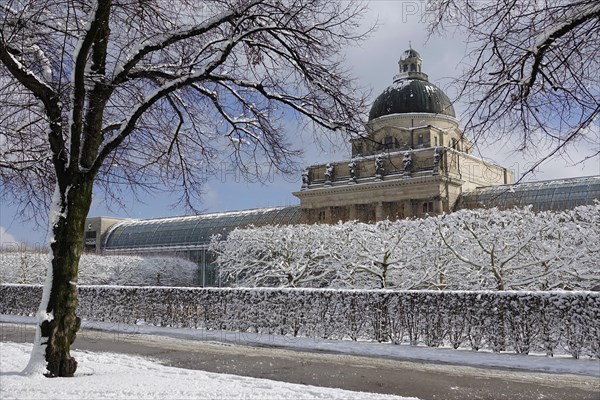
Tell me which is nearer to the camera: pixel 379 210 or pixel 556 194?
pixel 556 194

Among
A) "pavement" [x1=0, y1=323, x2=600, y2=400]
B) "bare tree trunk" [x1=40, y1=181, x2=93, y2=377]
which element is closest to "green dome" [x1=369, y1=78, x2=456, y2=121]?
"pavement" [x1=0, y1=323, x2=600, y2=400]

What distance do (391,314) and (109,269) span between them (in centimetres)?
3236

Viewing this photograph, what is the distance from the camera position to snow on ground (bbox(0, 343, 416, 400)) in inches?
292

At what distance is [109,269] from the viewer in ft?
144

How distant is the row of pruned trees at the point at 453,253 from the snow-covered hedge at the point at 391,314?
560 cm

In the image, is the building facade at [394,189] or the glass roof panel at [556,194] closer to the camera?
the glass roof panel at [556,194]

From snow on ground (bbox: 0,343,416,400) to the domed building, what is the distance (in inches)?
1763

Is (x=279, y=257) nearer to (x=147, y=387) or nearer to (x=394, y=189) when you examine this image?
(x=147, y=387)

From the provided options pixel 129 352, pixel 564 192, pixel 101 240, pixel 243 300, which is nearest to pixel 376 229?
pixel 243 300

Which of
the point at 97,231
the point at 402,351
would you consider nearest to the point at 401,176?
the point at 97,231

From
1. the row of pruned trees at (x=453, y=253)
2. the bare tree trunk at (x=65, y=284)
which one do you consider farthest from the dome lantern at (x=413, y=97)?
the bare tree trunk at (x=65, y=284)

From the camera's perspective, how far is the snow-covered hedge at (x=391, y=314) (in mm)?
13094

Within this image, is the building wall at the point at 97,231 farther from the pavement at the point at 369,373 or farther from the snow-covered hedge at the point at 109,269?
the pavement at the point at 369,373

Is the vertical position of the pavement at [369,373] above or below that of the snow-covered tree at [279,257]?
below
